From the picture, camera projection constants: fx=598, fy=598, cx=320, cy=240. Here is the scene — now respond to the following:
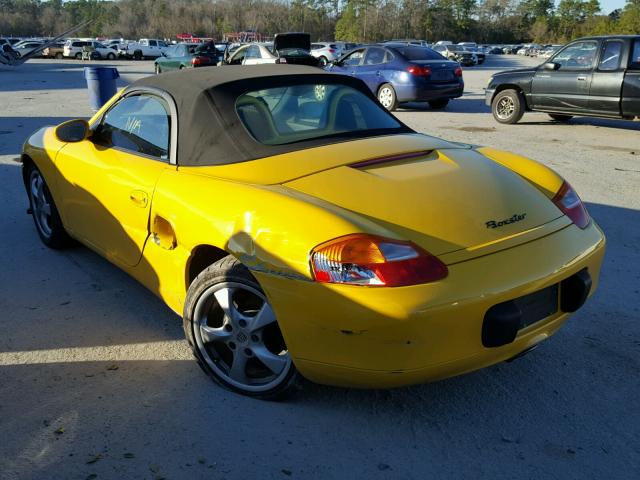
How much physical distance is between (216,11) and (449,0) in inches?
1726

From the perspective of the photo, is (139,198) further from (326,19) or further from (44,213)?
(326,19)

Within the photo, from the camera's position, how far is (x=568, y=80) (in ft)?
36.1

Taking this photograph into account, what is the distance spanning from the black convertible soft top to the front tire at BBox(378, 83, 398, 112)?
10478 millimetres

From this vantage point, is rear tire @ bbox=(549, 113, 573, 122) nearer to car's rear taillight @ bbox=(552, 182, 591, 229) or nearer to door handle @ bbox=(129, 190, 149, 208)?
car's rear taillight @ bbox=(552, 182, 591, 229)

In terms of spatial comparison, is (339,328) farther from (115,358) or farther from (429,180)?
(115,358)

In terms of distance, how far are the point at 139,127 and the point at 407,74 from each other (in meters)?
10.7

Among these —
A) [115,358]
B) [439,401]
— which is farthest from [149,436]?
[439,401]

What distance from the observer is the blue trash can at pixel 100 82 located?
12.4 meters

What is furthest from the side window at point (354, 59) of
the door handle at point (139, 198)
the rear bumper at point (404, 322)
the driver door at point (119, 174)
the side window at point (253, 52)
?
the rear bumper at point (404, 322)

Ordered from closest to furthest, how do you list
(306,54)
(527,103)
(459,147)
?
(459,147), (527,103), (306,54)

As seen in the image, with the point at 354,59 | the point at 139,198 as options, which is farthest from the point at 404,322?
the point at 354,59

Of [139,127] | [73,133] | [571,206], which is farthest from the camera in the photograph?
[73,133]

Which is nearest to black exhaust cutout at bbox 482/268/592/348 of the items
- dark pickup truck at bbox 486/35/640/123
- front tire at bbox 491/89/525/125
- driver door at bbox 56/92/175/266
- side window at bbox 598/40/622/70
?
driver door at bbox 56/92/175/266

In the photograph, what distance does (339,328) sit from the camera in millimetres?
2332
